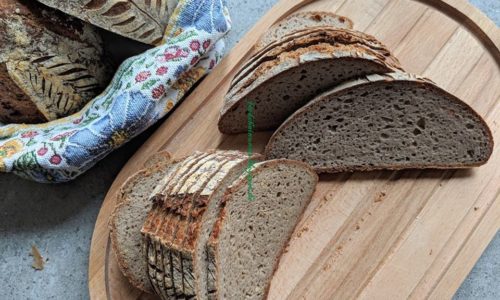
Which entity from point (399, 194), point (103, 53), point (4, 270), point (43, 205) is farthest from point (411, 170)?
point (4, 270)

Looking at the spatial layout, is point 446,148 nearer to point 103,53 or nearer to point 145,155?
point 145,155

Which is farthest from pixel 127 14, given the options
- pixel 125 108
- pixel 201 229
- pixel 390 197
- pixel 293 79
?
pixel 390 197

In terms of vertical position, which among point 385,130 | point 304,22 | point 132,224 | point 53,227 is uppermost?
point 304,22

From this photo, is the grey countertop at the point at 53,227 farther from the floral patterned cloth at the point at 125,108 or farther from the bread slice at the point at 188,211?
the bread slice at the point at 188,211

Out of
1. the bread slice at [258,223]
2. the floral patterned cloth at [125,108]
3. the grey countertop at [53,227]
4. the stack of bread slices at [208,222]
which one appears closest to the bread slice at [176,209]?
the stack of bread slices at [208,222]

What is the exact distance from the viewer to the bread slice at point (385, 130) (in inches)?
88.7

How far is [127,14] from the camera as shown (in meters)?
2.39

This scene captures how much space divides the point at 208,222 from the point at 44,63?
0.96 metres

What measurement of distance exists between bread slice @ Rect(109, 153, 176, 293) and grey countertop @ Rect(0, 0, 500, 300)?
39 cm

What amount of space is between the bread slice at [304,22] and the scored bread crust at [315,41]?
184 mm

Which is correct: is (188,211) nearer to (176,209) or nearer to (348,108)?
(176,209)

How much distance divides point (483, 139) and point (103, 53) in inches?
64.4

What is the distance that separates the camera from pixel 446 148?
2344 mm

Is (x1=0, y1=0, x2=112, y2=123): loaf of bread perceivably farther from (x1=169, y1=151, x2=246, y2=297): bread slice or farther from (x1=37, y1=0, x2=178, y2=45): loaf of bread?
(x1=169, y1=151, x2=246, y2=297): bread slice
